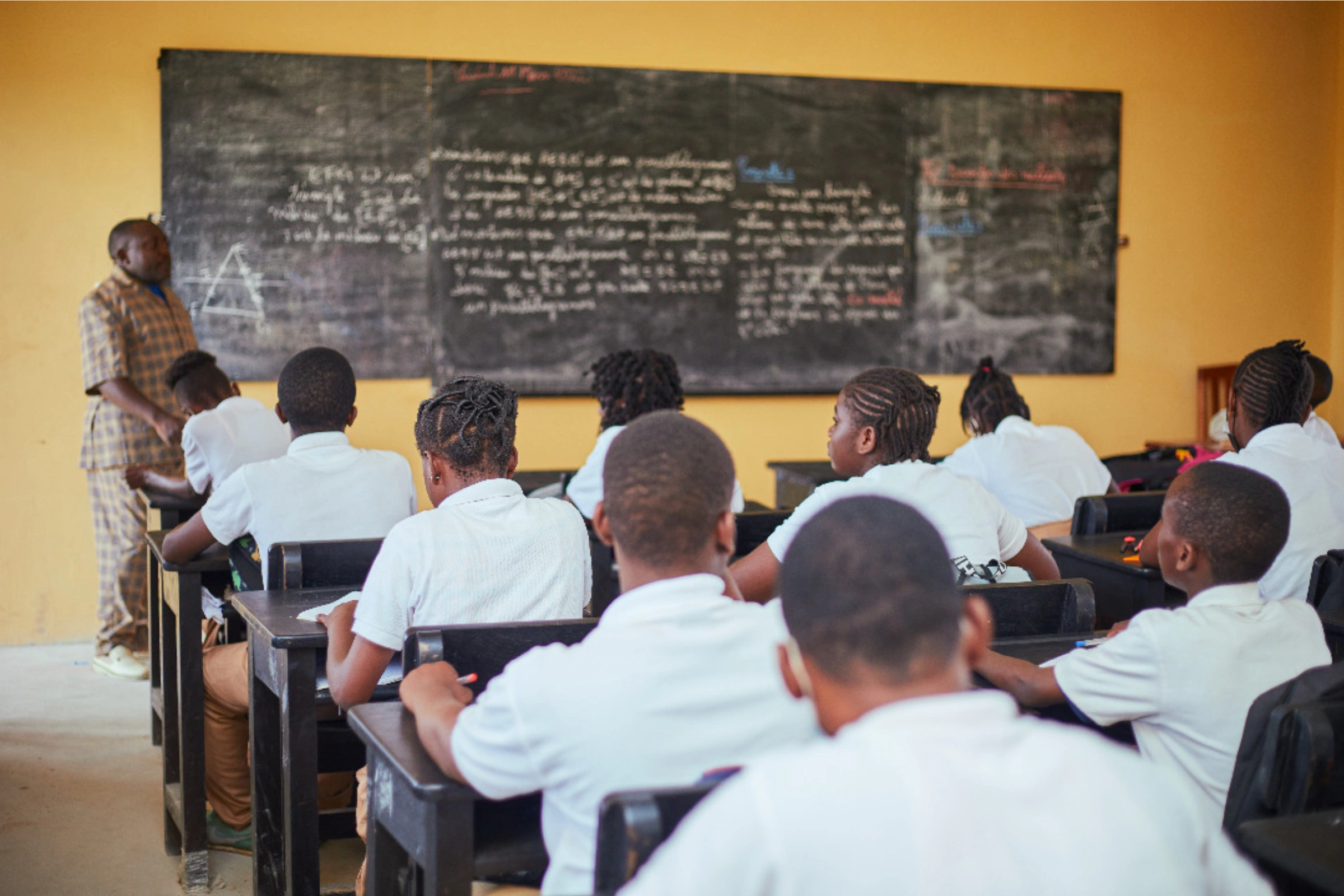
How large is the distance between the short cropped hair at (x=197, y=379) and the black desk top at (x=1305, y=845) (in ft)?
10.1

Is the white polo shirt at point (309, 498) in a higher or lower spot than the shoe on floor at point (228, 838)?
higher

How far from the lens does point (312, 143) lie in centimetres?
480

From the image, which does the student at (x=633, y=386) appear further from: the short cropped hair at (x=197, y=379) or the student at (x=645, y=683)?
the student at (x=645, y=683)

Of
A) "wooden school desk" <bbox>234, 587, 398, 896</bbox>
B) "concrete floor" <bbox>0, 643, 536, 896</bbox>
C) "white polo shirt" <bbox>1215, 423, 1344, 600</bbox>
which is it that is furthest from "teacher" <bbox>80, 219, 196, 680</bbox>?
"white polo shirt" <bbox>1215, 423, 1344, 600</bbox>

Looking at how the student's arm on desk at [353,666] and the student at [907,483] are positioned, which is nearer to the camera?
the student's arm on desk at [353,666]

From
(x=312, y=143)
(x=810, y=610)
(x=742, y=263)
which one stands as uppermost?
(x=312, y=143)

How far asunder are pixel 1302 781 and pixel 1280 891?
0.18 metres

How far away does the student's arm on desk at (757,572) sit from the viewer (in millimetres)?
2248

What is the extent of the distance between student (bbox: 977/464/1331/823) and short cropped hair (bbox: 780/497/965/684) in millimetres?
724

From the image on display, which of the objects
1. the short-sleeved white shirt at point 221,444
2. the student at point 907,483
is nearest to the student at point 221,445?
the short-sleeved white shirt at point 221,444

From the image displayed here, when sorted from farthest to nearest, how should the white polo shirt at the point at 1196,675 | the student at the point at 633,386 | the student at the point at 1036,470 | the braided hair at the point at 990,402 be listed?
1. the braided hair at the point at 990,402
2. the student at the point at 633,386
3. the student at the point at 1036,470
4. the white polo shirt at the point at 1196,675

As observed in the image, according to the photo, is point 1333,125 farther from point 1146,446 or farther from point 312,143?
point 312,143

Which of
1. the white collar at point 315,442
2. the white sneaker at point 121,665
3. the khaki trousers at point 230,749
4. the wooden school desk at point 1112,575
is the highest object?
the white collar at point 315,442

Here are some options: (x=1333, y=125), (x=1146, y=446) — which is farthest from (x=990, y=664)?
(x=1333, y=125)
